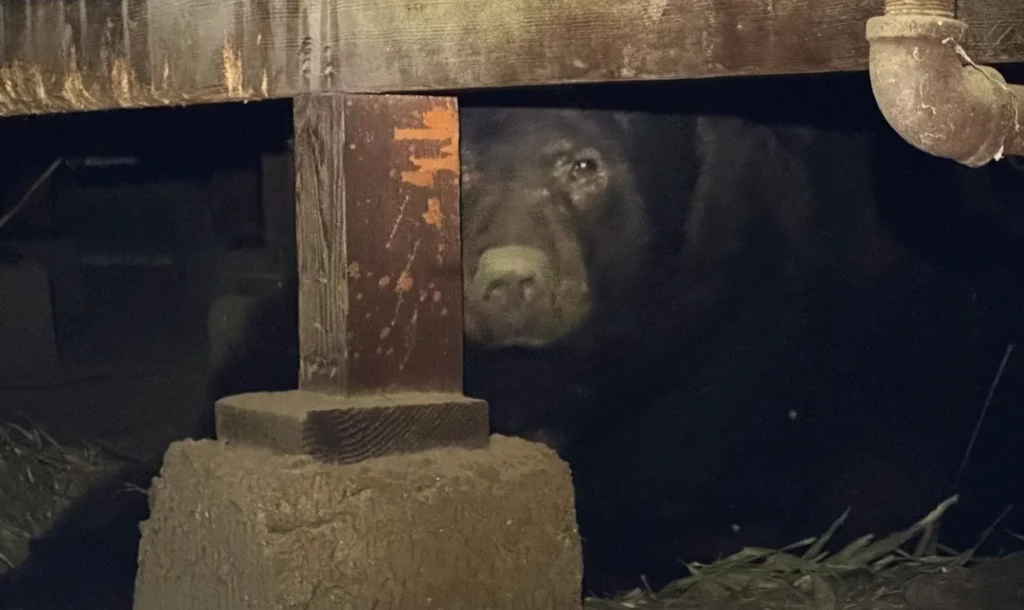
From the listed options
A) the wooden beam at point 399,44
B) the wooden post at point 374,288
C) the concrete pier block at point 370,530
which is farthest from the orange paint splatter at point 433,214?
the concrete pier block at point 370,530

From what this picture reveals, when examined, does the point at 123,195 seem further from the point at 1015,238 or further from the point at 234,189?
the point at 1015,238

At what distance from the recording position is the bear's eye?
13.4 ft

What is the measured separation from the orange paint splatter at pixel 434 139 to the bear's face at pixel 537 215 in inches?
67.0

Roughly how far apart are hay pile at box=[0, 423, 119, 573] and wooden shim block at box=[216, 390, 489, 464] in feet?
8.92

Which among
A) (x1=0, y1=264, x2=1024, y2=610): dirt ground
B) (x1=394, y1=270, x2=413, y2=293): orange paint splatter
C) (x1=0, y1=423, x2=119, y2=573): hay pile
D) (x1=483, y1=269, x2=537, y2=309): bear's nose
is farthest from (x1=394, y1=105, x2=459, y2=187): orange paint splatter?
(x1=0, y1=423, x2=119, y2=573): hay pile

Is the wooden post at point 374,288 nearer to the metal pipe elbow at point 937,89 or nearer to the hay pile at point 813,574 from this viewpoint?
the metal pipe elbow at point 937,89

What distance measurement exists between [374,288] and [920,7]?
899 millimetres

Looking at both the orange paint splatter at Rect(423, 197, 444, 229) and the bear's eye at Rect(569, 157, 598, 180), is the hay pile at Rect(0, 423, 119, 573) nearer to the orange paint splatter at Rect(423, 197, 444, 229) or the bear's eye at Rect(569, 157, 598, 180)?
the bear's eye at Rect(569, 157, 598, 180)

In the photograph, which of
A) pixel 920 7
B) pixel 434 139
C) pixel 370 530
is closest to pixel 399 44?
pixel 434 139

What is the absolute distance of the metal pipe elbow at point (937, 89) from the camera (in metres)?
1.65

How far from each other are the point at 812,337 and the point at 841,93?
69cm

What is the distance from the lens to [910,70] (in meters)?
1.66

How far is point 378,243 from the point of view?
2.20 m

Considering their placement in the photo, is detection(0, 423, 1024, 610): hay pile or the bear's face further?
the bear's face
